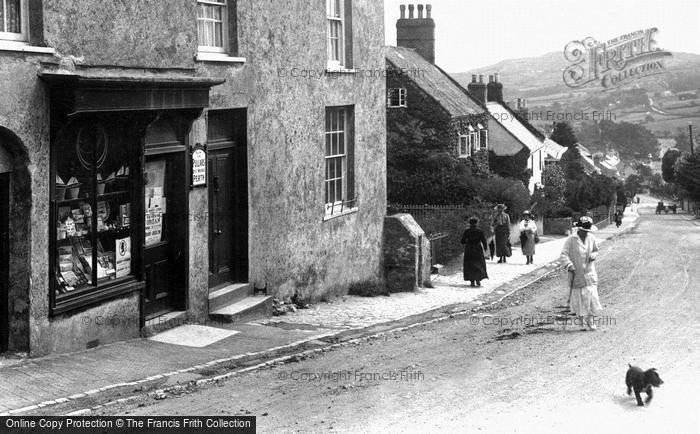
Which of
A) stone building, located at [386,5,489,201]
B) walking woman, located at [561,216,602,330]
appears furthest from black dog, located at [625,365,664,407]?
stone building, located at [386,5,489,201]

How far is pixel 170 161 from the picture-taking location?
1263 centimetres

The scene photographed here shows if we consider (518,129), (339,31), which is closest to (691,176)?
(518,129)

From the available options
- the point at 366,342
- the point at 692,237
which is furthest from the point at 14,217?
the point at 692,237

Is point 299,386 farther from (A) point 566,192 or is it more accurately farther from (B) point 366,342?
(A) point 566,192

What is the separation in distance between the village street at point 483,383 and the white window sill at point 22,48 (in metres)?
3.74

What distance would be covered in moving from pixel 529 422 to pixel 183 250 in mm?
5902

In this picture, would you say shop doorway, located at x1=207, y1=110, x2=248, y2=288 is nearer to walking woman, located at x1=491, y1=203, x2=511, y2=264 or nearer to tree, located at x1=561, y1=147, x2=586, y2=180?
walking woman, located at x1=491, y1=203, x2=511, y2=264

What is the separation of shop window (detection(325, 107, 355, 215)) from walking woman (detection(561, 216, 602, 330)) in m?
A: 5.17

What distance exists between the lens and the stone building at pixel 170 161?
995 cm

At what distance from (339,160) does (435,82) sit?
23.9 m

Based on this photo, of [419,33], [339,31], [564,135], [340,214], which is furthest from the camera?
[564,135]

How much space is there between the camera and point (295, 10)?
1573 cm

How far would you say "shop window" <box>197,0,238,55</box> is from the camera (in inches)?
531

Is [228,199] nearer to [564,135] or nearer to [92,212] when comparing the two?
[92,212]
